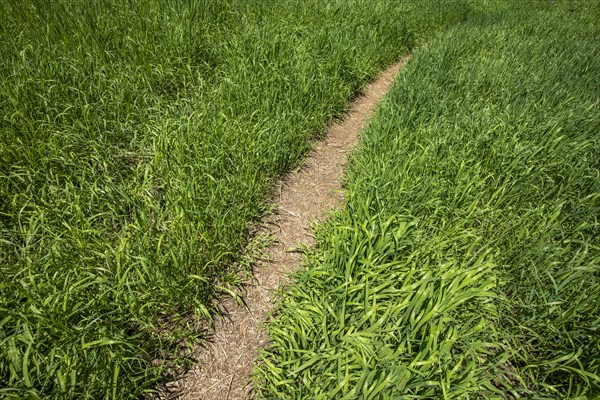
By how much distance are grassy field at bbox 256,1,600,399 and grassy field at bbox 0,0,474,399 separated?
2.47 ft

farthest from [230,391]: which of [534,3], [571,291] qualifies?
[534,3]

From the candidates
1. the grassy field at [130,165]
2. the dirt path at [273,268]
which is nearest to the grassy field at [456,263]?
the dirt path at [273,268]

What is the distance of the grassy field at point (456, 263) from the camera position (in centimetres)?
161

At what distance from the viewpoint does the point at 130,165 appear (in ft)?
8.98

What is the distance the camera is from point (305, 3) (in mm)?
5691

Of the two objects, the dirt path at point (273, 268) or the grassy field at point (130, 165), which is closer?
the grassy field at point (130, 165)

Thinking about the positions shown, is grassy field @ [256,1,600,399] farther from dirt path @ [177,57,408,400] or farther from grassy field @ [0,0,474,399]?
grassy field @ [0,0,474,399]

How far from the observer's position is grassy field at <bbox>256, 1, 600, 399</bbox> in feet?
5.28

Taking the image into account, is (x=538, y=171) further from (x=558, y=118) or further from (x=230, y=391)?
(x=230, y=391)

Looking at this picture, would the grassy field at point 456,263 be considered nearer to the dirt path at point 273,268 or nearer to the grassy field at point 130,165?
the dirt path at point 273,268

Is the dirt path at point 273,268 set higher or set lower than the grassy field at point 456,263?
lower

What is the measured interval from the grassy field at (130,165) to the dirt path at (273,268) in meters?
0.17

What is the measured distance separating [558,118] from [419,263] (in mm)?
2803

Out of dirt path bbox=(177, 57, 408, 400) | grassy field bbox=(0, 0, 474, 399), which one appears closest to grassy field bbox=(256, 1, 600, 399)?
dirt path bbox=(177, 57, 408, 400)
